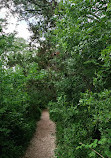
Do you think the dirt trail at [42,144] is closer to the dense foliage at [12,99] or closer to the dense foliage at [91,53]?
the dense foliage at [12,99]

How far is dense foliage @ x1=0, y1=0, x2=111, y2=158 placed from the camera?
2160 millimetres

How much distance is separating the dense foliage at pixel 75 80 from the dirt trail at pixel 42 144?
1.39 ft

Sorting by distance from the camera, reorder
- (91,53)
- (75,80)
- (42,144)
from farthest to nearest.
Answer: (42,144) < (75,80) < (91,53)

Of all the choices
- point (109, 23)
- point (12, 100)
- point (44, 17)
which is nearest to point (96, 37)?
point (109, 23)

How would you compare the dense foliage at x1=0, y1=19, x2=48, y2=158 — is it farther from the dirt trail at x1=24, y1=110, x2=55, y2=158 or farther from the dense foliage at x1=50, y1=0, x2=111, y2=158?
the dense foliage at x1=50, y1=0, x2=111, y2=158

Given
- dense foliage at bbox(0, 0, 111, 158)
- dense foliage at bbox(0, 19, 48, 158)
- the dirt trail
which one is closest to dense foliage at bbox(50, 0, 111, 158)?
dense foliage at bbox(0, 0, 111, 158)

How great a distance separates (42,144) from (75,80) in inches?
139

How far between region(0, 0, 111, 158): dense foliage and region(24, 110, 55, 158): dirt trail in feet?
1.39

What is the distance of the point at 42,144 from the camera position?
17.4ft

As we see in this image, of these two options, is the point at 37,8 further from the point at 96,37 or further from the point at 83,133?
the point at 83,133

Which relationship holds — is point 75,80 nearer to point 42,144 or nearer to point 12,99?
point 12,99

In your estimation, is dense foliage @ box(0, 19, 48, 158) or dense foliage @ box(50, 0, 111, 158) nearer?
dense foliage @ box(50, 0, 111, 158)

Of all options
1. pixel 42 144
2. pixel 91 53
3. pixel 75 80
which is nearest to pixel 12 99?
pixel 75 80

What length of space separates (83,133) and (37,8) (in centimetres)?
793
